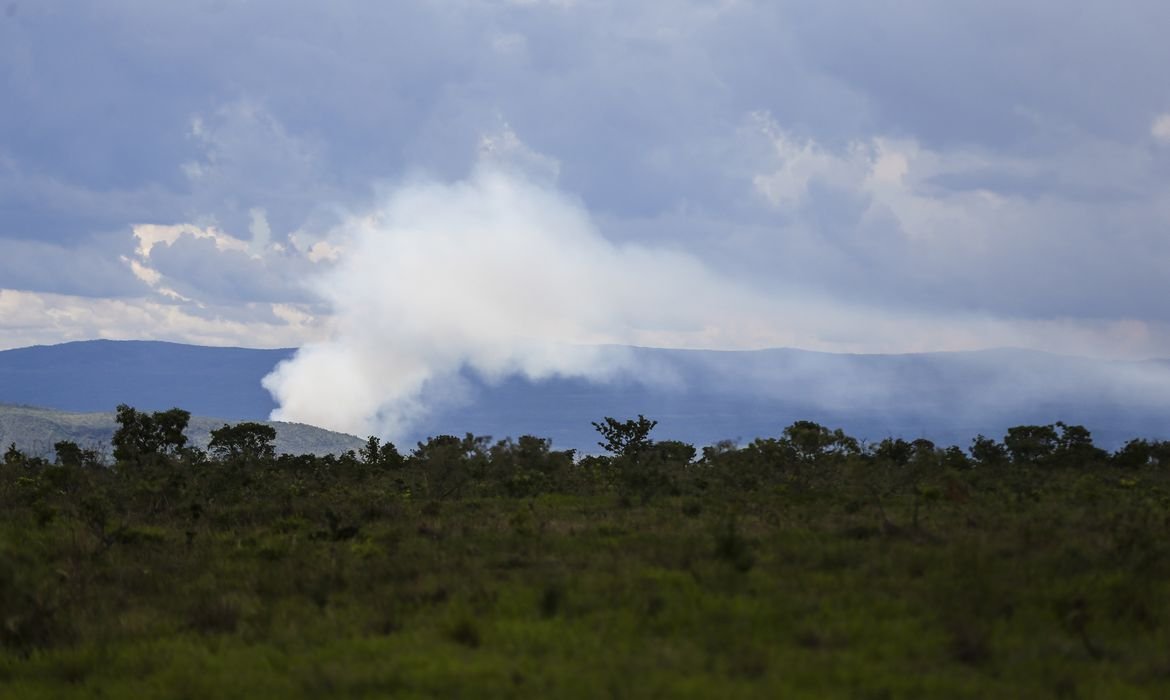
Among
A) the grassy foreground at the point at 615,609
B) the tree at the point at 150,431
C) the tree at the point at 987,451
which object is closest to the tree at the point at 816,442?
the grassy foreground at the point at 615,609

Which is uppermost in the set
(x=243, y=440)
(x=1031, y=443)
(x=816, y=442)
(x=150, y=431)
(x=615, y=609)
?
(x=1031, y=443)

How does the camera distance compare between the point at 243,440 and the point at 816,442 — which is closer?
the point at 816,442

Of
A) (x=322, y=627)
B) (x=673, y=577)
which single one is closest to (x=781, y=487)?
(x=673, y=577)

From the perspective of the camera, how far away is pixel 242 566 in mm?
16688

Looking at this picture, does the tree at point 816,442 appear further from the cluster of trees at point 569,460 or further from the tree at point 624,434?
the tree at point 624,434

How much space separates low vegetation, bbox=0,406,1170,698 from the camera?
9859 millimetres

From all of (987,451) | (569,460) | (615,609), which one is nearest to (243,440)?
(569,460)

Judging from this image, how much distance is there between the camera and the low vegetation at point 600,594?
9859mm

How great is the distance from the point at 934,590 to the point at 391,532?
11008 mm

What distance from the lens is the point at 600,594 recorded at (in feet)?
41.6

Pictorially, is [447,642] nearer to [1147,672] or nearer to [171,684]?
[171,684]

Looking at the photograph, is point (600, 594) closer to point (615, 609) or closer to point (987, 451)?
point (615, 609)

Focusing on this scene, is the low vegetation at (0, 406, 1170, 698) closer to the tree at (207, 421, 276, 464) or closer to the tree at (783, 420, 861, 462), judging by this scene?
the tree at (783, 420, 861, 462)

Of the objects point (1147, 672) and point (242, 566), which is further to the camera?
point (242, 566)
